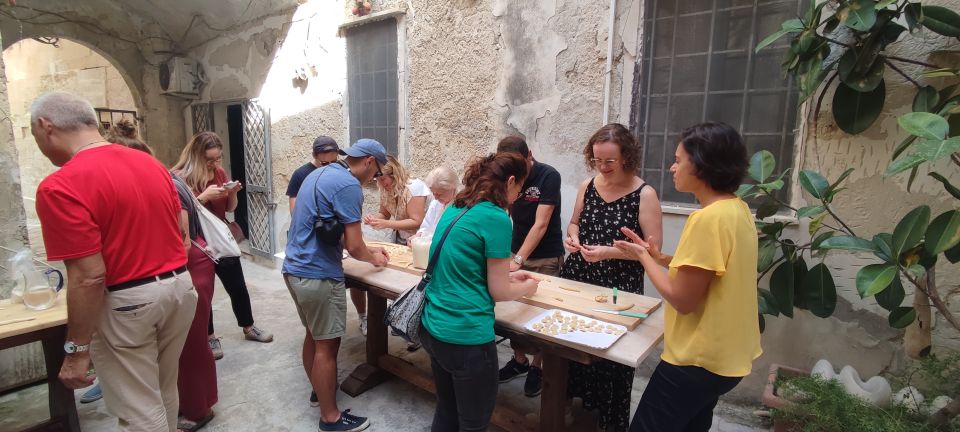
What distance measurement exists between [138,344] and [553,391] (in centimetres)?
184

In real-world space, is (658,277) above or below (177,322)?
above

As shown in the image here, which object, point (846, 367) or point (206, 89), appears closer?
point (846, 367)

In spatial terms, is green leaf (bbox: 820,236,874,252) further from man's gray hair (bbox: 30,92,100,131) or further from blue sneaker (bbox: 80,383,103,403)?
blue sneaker (bbox: 80,383,103,403)

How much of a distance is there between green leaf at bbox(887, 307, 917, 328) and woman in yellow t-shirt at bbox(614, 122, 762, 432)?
1054mm

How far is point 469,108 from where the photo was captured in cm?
416

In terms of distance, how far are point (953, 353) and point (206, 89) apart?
8098 millimetres

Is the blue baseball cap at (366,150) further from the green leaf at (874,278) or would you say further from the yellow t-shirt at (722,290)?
the green leaf at (874,278)

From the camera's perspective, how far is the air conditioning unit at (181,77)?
648cm

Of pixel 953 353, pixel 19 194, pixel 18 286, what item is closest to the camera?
pixel 953 353

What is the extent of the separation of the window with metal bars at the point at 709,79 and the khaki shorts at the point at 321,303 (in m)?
2.28

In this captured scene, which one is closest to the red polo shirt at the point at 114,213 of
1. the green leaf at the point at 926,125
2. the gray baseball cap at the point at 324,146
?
the gray baseball cap at the point at 324,146

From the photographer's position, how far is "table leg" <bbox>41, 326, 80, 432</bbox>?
Result: 7.96 ft

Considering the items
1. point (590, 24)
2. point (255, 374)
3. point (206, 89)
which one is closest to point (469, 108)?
point (590, 24)

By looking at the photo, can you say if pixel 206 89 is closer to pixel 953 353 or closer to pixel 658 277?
pixel 658 277
